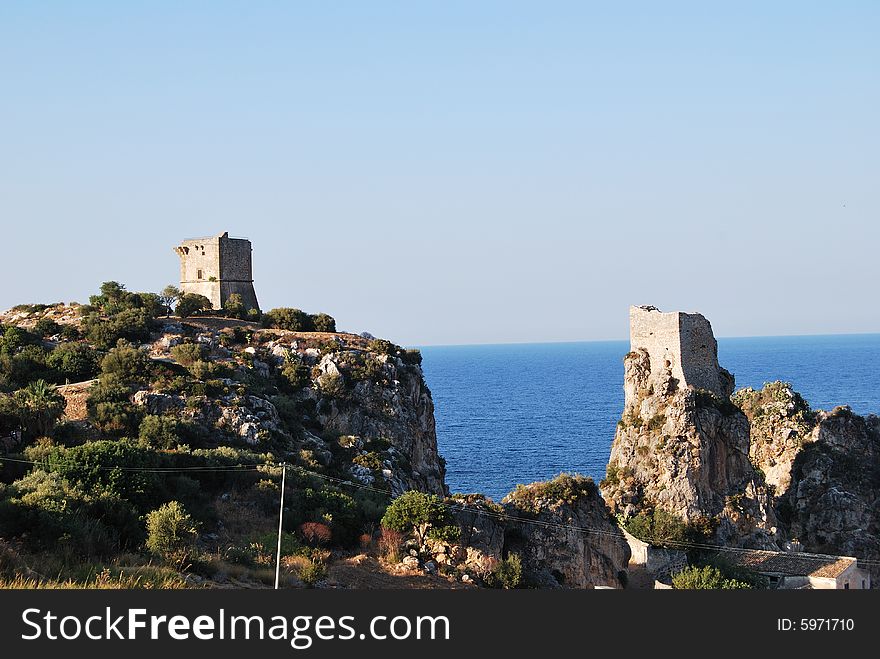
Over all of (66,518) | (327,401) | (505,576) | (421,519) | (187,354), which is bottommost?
(505,576)

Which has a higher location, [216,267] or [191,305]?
[216,267]

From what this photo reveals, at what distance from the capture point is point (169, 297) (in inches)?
2633

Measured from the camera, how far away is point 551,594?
18.1 m

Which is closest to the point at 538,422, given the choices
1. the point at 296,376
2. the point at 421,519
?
the point at 296,376

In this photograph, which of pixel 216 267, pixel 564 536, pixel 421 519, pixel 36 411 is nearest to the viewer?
pixel 421 519

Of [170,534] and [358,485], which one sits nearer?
[170,534]

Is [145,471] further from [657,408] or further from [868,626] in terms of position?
[657,408]

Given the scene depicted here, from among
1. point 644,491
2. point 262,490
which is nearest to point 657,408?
point 644,491

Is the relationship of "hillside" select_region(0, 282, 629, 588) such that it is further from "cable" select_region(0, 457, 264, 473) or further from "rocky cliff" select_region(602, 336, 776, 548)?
"rocky cliff" select_region(602, 336, 776, 548)

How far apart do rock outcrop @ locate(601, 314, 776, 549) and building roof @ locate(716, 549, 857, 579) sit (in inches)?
111

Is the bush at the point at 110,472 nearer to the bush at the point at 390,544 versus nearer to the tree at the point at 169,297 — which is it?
the bush at the point at 390,544

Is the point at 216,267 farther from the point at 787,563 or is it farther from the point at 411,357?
the point at 787,563

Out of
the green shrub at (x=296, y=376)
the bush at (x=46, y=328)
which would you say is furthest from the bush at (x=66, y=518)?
the bush at (x=46, y=328)

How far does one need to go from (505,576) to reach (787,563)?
20385mm
